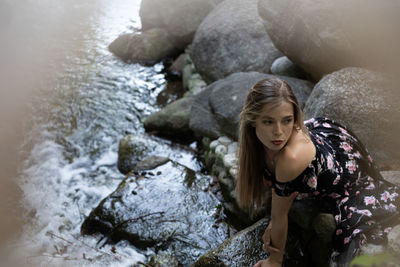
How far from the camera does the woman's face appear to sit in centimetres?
189

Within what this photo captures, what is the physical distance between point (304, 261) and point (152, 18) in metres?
7.33

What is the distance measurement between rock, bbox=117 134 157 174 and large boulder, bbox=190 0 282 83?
172cm

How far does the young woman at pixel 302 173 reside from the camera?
6.33ft

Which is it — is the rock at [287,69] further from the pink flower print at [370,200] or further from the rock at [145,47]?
the rock at [145,47]

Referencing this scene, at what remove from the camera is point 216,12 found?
627 cm

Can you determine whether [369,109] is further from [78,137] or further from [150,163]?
[78,137]

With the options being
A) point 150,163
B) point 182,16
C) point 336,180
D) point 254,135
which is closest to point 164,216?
point 150,163

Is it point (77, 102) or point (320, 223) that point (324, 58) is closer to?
point (320, 223)

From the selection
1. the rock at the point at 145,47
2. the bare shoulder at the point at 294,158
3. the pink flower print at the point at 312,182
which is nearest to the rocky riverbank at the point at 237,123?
the pink flower print at the point at 312,182

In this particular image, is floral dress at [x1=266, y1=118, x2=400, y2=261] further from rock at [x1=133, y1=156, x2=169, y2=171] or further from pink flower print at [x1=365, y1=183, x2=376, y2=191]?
rock at [x1=133, y1=156, x2=169, y2=171]

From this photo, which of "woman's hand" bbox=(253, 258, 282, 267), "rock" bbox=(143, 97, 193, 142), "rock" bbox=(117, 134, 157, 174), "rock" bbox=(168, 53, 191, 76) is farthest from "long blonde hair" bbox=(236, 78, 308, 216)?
"rock" bbox=(168, 53, 191, 76)

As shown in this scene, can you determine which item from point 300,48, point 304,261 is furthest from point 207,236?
point 300,48

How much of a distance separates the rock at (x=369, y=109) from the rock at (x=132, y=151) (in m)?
2.48

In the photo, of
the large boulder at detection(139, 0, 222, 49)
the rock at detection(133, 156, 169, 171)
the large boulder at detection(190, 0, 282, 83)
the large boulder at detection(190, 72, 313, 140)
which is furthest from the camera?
the large boulder at detection(139, 0, 222, 49)
